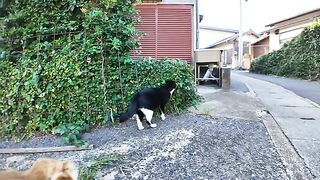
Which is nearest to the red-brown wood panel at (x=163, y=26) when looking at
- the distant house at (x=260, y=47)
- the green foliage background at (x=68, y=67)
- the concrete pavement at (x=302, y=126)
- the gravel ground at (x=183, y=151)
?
the green foliage background at (x=68, y=67)

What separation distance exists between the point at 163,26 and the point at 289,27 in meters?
16.9

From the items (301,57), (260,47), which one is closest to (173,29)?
(301,57)

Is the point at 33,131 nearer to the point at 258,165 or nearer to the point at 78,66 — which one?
the point at 78,66

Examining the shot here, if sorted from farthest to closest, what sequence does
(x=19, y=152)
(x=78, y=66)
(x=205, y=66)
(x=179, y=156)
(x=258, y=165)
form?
(x=205, y=66) < (x=78, y=66) < (x=19, y=152) < (x=179, y=156) < (x=258, y=165)

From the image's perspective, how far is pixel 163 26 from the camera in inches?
280

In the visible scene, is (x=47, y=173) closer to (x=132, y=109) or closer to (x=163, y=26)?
(x=132, y=109)

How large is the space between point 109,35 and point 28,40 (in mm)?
1344

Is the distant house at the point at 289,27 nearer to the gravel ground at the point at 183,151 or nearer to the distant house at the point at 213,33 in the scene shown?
the distant house at the point at 213,33

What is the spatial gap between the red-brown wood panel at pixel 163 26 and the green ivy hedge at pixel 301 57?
994cm

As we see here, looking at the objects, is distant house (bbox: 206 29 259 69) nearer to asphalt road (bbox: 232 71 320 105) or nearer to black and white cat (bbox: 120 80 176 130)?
asphalt road (bbox: 232 71 320 105)

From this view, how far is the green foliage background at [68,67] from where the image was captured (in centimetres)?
479

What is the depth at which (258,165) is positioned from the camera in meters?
3.23

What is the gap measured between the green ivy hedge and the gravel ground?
11834 mm

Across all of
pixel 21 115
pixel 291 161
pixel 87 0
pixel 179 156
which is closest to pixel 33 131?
pixel 21 115
